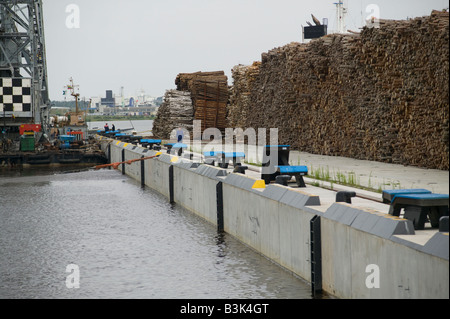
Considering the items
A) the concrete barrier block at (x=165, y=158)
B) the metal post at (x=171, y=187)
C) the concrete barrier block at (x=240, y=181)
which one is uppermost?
the concrete barrier block at (x=240, y=181)

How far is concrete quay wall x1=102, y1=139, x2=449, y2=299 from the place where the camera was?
8633mm

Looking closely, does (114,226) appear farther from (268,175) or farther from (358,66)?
(358,66)

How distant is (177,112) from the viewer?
48500mm

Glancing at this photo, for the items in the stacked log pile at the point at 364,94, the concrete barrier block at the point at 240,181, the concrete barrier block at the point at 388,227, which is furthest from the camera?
the concrete barrier block at the point at 240,181

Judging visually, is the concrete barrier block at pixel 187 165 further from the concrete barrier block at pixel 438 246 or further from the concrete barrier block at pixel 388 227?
the concrete barrier block at pixel 438 246

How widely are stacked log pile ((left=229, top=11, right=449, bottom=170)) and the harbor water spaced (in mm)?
4484

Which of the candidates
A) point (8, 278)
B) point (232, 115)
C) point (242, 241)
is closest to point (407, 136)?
point (242, 241)

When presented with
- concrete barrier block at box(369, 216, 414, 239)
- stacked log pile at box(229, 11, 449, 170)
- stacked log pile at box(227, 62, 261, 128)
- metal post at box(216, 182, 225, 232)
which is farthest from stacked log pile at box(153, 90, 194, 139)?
concrete barrier block at box(369, 216, 414, 239)

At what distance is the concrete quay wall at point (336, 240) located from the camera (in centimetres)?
863

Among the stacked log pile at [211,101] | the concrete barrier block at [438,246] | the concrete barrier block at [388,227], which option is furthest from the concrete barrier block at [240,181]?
the stacked log pile at [211,101]

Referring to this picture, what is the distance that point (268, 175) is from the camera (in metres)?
18.7

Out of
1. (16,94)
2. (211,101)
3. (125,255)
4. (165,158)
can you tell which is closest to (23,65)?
(16,94)

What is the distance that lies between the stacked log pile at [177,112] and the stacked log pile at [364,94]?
7984 mm
